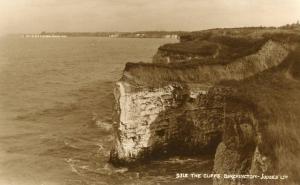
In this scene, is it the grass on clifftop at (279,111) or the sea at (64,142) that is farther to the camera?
the sea at (64,142)

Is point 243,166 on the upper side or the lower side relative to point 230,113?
lower

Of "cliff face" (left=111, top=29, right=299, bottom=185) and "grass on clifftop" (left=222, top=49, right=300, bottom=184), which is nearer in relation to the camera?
"grass on clifftop" (left=222, top=49, right=300, bottom=184)

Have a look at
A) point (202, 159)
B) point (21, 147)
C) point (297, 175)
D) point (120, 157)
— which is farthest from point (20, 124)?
point (297, 175)

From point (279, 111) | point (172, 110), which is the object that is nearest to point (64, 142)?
point (172, 110)

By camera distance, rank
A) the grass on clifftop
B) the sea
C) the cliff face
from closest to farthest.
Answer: the grass on clifftop → the sea → the cliff face

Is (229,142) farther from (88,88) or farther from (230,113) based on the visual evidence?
(88,88)

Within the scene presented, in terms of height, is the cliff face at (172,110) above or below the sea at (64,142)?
above

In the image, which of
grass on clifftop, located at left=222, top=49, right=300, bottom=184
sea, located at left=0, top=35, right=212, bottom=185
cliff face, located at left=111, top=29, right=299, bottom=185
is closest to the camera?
grass on clifftop, located at left=222, top=49, right=300, bottom=184

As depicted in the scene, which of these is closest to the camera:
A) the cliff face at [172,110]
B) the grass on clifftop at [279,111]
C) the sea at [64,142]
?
the grass on clifftop at [279,111]

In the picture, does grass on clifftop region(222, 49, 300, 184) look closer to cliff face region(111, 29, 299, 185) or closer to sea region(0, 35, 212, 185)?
cliff face region(111, 29, 299, 185)

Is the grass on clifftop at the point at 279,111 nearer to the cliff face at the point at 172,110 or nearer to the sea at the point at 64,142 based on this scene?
the cliff face at the point at 172,110

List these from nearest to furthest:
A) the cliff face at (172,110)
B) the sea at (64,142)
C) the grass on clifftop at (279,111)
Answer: the grass on clifftop at (279,111) < the sea at (64,142) < the cliff face at (172,110)
